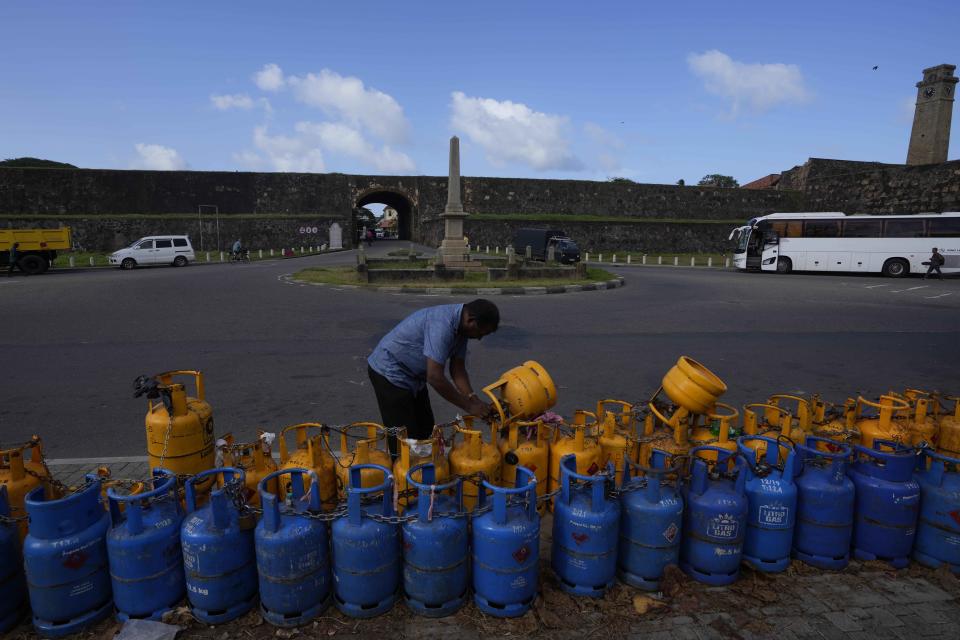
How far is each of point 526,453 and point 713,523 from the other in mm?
1154

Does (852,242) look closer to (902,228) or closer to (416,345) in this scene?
(902,228)

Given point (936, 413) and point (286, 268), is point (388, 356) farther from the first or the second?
point (286, 268)

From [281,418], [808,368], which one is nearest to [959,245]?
[808,368]

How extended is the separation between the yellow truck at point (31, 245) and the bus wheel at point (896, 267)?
116 ft

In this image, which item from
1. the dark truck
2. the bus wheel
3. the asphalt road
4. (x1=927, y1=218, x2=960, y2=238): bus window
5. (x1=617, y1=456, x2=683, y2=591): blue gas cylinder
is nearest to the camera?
(x1=617, y1=456, x2=683, y2=591): blue gas cylinder

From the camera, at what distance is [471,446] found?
334 centimetres

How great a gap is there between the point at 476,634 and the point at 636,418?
1.93m

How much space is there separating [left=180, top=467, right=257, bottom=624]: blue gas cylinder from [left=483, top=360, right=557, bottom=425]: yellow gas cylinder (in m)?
1.58

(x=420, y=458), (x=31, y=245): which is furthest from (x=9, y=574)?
(x=31, y=245)

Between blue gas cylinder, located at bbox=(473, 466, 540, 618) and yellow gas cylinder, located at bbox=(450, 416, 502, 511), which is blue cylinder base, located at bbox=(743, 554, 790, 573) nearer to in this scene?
blue gas cylinder, located at bbox=(473, 466, 540, 618)

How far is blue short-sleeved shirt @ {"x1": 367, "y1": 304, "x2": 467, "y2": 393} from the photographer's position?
344 cm

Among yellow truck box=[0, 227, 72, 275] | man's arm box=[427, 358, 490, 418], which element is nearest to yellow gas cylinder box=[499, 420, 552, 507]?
man's arm box=[427, 358, 490, 418]

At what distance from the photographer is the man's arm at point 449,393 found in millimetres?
3303

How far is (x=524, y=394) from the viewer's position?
3477mm
